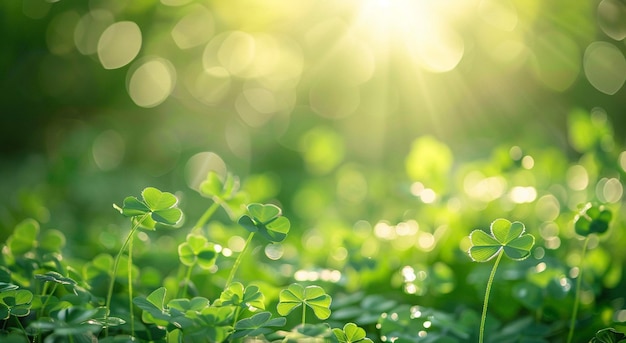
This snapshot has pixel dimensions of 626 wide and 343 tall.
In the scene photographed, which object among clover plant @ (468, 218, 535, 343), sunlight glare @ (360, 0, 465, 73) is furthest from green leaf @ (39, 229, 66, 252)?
sunlight glare @ (360, 0, 465, 73)

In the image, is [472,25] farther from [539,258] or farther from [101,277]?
[101,277]

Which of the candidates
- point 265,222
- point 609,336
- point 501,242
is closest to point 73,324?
point 265,222

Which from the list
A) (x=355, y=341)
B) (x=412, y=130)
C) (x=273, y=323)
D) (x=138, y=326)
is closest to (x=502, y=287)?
(x=355, y=341)

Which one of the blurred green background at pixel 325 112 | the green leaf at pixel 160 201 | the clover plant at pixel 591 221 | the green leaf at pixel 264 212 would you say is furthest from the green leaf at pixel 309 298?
the clover plant at pixel 591 221

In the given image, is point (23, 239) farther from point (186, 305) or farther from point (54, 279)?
point (186, 305)

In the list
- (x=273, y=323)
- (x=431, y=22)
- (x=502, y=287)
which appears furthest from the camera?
(x=431, y=22)

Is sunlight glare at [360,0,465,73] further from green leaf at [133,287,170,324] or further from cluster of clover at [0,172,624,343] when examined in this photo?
green leaf at [133,287,170,324]
